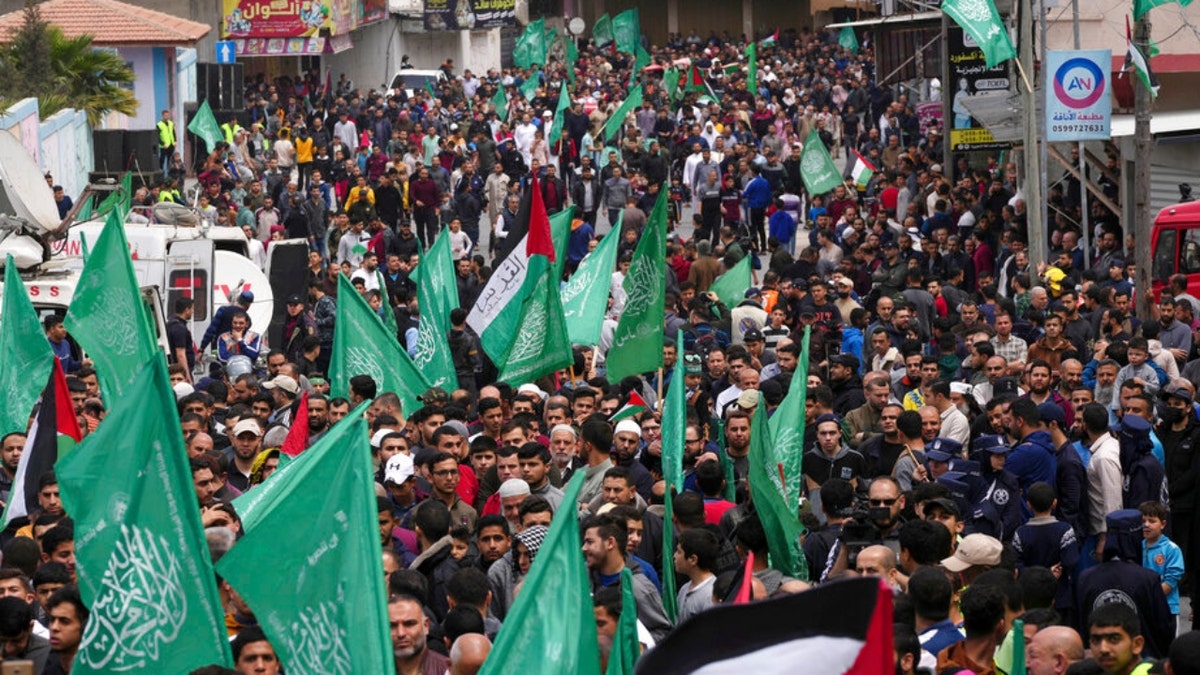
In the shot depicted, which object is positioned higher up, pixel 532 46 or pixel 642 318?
pixel 532 46

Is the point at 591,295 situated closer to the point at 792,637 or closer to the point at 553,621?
the point at 553,621

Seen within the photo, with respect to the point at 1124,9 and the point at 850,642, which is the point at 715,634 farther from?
the point at 1124,9

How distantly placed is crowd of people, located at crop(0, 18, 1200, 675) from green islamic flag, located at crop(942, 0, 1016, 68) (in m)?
1.72

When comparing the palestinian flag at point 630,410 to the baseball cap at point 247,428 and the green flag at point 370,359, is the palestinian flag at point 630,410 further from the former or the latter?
the baseball cap at point 247,428

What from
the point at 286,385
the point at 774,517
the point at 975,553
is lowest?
the point at 975,553

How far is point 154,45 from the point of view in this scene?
35.3 meters

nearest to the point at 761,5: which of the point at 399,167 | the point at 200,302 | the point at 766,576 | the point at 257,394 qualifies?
the point at 399,167

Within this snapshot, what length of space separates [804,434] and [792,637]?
7.77 m

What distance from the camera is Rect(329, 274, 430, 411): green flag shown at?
1325 centimetres

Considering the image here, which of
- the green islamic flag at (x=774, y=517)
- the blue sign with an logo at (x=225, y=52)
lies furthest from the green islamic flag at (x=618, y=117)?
the green islamic flag at (x=774, y=517)

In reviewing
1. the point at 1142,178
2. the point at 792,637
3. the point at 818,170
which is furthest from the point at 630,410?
the point at 818,170

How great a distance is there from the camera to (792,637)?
4582mm

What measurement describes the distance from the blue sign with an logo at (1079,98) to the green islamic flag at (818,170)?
6593mm

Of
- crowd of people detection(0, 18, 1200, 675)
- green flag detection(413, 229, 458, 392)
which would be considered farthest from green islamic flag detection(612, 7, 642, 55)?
green flag detection(413, 229, 458, 392)
